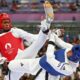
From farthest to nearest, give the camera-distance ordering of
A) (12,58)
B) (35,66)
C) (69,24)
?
(69,24) < (12,58) < (35,66)

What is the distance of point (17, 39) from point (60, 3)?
7298mm

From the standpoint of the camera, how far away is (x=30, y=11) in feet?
39.4

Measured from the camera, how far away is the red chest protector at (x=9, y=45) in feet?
16.9

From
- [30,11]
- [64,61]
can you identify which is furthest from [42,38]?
[30,11]

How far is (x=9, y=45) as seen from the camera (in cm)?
518

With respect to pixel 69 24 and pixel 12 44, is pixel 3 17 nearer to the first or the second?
pixel 12 44

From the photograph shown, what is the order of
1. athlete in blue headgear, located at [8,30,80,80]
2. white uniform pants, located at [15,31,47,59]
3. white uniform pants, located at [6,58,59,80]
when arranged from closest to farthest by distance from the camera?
athlete in blue headgear, located at [8,30,80,80] < white uniform pants, located at [6,58,59,80] < white uniform pants, located at [15,31,47,59]

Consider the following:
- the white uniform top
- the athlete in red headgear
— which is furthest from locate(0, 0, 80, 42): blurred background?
the white uniform top

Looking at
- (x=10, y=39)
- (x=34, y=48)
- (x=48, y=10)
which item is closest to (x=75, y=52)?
(x=48, y=10)

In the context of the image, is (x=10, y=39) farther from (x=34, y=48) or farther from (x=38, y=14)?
(x=38, y=14)

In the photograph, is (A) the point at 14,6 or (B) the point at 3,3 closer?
(A) the point at 14,6

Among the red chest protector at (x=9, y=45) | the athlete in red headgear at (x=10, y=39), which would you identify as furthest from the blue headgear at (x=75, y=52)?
the red chest protector at (x=9, y=45)

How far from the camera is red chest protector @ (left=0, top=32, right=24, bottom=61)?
5152mm

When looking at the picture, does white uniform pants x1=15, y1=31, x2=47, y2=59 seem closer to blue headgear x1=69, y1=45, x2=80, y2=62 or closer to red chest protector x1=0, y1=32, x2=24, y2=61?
red chest protector x1=0, y1=32, x2=24, y2=61
